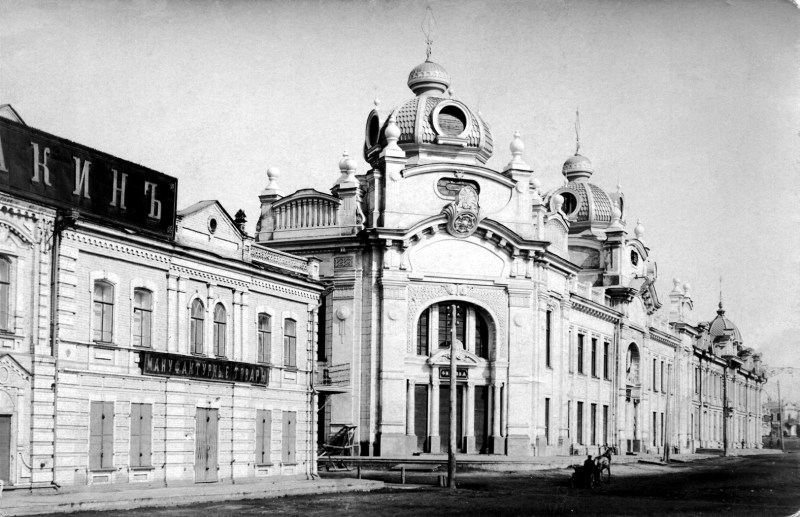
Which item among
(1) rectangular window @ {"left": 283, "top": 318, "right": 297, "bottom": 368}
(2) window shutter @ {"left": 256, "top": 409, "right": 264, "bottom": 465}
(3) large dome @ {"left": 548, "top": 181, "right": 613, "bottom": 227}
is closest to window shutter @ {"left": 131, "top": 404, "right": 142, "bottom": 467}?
(2) window shutter @ {"left": 256, "top": 409, "right": 264, "bottom": 465}

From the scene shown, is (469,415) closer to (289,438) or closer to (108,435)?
(289,438)

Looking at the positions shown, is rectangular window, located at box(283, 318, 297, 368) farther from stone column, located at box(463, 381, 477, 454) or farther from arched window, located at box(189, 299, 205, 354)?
stone column, located at box(463, 381, 477, 454)

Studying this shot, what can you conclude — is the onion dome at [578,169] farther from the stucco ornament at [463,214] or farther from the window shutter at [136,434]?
the window shutter at [136,434]

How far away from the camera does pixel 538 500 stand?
1235 inches

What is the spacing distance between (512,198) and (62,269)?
2829 centimetres

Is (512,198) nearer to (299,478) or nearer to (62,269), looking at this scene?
(299,478)

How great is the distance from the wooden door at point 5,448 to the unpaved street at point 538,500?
10.9 ft

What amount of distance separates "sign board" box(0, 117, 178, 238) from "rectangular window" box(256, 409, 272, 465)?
714 centimetres

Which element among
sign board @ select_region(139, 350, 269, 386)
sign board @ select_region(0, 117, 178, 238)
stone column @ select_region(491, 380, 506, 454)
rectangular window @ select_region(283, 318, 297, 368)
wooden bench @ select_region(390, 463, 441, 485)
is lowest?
wooden bench @ select_region(390, 463, 441, 485)

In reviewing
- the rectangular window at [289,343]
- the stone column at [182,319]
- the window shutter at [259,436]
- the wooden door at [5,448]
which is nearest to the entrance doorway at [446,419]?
the rectangular window at [289,343]

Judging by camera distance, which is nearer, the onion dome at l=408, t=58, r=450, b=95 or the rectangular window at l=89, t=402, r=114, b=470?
the rectangular window at l=89, t=402, r=114, b=470

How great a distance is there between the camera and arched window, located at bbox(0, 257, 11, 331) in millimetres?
25938

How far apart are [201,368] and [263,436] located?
13.8 ft

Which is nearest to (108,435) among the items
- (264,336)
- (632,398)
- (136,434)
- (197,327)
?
(136,434)
